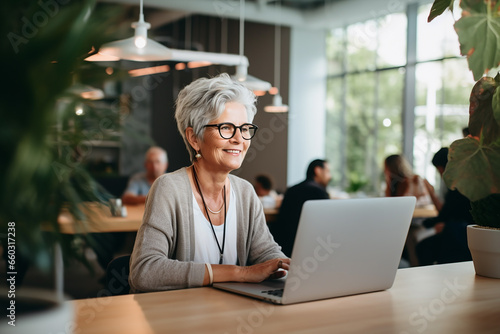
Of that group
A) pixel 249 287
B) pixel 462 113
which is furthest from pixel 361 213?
pixel 462 113

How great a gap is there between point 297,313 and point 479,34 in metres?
0.85

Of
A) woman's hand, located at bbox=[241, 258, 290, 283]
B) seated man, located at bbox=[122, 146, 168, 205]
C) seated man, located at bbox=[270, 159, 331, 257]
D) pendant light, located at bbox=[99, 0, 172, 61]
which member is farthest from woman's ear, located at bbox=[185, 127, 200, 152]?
seated man, located at bbox=[122, 146, 168, 205]

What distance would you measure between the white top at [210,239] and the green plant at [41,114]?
1492mm

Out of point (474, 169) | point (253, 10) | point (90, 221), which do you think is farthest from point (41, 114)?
point (253, 10)

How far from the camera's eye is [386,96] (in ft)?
31.2

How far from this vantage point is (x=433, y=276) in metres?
1.96

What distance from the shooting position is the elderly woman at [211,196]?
201cm

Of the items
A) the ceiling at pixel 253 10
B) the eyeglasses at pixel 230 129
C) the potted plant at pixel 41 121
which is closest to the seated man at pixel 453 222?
the eyeglasses at pixel 230 129

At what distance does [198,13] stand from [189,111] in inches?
294

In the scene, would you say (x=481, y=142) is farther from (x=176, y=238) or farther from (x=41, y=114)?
(x=41, y=114)

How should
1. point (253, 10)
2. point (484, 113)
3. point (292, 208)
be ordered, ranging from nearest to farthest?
point (484, 113) → point (292, 208) → point (253, 10)

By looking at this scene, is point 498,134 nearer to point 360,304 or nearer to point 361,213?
point 361,213

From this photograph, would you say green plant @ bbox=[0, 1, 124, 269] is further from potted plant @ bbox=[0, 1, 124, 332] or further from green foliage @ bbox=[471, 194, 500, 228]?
green foliage @ bbox=[471, 194, 500, 228]

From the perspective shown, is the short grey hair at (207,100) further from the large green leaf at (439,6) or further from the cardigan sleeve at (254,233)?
the large green leaf at (439,6)
